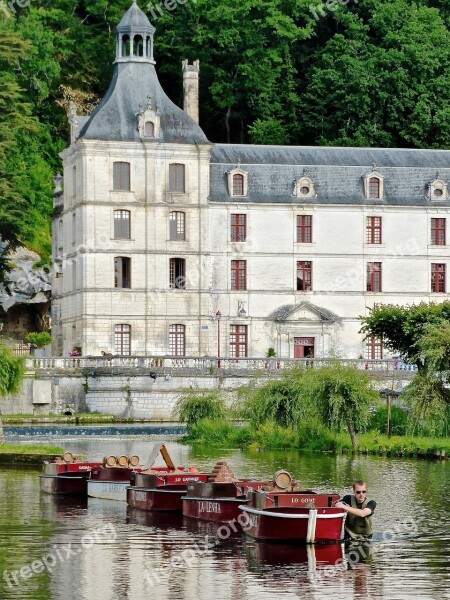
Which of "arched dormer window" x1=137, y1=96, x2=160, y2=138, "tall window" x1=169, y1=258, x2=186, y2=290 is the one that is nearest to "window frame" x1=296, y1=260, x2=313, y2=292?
"tall window" x1=169, y1=258, x2=186, y2=290

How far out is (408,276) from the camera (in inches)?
3580

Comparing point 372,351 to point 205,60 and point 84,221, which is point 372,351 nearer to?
point 84,221

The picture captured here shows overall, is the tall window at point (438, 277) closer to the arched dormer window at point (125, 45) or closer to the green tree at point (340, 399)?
the arched dormer window at point (125, 45)

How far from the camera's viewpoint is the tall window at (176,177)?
3465 inches

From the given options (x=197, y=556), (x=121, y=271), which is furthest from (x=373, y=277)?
(x=197, y=556)

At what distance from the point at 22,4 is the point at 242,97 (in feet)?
44.8

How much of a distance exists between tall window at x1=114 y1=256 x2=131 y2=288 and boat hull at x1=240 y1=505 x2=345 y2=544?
48.8m

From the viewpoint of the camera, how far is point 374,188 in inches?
3575

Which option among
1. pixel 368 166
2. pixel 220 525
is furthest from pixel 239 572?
pixel 368 166

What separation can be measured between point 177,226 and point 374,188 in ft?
34.4

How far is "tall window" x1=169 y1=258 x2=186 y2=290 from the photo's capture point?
289ft

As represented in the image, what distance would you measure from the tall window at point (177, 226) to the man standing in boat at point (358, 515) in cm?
4976

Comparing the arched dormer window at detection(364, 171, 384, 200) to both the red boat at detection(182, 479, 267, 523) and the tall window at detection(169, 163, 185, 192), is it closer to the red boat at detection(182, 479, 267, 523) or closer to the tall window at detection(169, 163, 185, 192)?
the tall window at detection(169, 163, 185, 192)

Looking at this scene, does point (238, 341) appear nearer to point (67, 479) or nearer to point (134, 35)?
point (134, 35)
